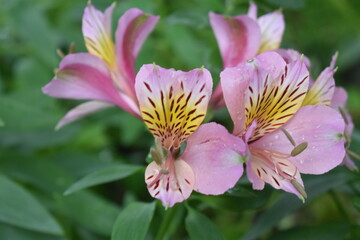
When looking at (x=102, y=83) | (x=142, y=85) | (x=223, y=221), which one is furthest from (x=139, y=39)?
(x=223, y=221)

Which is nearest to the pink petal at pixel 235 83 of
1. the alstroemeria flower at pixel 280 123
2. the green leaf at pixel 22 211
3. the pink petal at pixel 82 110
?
the alstroemeria flower at pixel 280 123

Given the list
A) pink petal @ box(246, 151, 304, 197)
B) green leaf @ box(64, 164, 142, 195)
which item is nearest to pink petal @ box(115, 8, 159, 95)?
green leaf @ box(64, 164, 142, 195)

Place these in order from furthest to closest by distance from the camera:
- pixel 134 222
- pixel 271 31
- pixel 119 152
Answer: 1. pixel 119 152
2. pixel 271 31
3. pixel 134 222

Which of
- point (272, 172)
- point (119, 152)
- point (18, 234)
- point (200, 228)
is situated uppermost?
point (272, 172)

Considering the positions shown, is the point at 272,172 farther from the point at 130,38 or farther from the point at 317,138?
the point at 130,38

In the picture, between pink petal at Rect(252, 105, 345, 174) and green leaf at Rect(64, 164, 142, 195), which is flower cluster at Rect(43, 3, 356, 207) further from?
green leaf at Rect(64, 164, 142, 195)

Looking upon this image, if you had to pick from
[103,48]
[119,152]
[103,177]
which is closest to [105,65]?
[103,48]

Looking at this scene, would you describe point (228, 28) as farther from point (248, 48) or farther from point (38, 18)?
point (38, 18)
